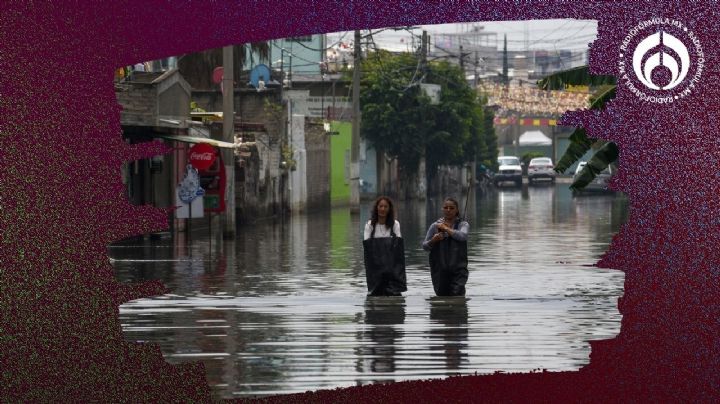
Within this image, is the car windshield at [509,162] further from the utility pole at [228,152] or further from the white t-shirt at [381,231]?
the white t-shirt at [381,231]

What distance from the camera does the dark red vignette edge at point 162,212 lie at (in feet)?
35.4

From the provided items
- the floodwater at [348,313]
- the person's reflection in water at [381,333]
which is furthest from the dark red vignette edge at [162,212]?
the person's reflection in water at [381,333]

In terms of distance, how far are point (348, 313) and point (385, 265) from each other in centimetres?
159

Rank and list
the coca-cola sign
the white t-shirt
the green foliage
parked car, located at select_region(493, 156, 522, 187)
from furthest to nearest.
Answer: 1. parked car, located at select_region(493, 156, 522, 187)
2. the green foliage
3. the coca-cola sign
4. the white t-shirt

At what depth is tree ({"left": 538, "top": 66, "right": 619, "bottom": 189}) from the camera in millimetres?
20750

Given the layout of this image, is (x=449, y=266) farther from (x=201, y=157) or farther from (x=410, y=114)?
(x=410, y=114)

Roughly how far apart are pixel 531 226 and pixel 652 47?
29.0 metres

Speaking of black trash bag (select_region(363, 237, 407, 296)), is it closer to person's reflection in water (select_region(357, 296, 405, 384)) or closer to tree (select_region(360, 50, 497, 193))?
person's reflection in water (select_region(357, 296, 405, 384))

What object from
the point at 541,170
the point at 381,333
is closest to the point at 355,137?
the point at 381,333

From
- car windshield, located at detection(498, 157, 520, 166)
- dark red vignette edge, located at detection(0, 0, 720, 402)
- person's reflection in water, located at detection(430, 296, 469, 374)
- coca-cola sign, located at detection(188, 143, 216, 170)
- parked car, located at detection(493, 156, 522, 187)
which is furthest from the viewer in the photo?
car windshield, located at detection(498, 157, 520, 166)

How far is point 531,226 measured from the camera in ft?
135

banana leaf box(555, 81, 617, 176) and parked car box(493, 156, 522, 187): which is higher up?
banana leaf box(555, 81, 617, 176)

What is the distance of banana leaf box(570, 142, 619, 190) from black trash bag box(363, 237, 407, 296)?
325cm

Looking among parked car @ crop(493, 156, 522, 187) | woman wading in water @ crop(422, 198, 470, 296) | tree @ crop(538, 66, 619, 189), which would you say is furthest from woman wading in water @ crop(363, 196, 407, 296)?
parked car @ crop(493, 156, 522, 187)
